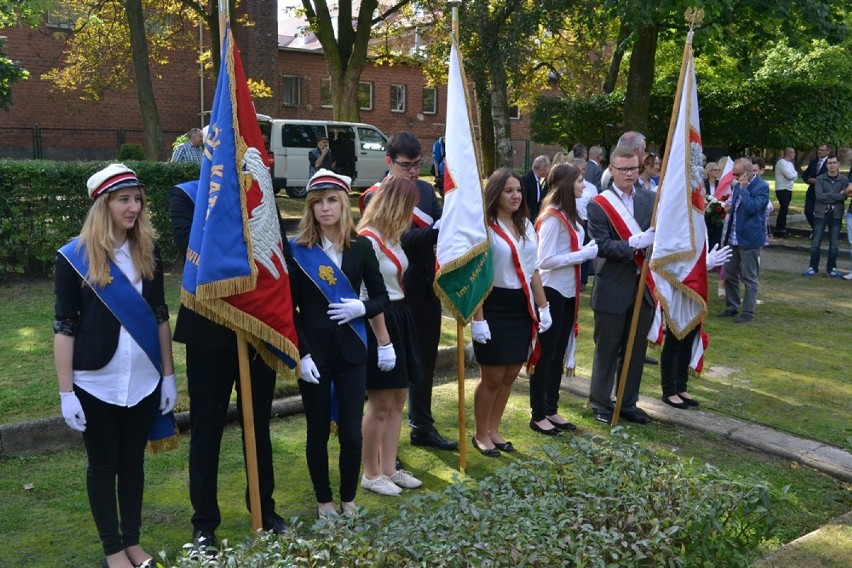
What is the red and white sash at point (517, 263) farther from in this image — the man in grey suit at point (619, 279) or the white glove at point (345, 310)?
the white glove at point (345, 310)

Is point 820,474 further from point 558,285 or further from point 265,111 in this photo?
point 265,111

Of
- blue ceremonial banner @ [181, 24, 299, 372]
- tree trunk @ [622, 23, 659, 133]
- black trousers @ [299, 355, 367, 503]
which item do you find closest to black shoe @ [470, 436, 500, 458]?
black trousers @ [299, 355, 367, 503]

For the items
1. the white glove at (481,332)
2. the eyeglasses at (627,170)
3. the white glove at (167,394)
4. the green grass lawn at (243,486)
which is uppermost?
the eyeglasses at (627,170)

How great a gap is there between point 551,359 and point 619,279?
33.5 inches

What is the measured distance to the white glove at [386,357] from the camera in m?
5.20

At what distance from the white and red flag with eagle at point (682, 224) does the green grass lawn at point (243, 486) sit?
1.03 meters

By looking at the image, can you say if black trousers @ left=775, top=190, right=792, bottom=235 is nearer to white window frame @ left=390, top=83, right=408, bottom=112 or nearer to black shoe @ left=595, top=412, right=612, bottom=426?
black shoe @ left=595, top=412, right=612, bottom=426

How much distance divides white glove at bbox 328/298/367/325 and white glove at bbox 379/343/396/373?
0.44 m

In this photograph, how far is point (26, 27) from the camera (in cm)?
3067

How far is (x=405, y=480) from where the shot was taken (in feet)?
18.7

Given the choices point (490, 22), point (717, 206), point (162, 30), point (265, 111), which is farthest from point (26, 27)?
point (717, 206)

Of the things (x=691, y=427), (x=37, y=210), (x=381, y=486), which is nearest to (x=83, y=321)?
(x=381, y=486)

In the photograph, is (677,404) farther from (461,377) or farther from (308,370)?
(308,370)

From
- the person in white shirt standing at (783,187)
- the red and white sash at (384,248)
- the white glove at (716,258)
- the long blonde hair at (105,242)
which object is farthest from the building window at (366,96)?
the long blonde hair at (105,242)
